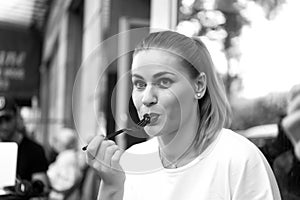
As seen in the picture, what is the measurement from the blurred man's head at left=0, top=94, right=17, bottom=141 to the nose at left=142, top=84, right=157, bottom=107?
204cm

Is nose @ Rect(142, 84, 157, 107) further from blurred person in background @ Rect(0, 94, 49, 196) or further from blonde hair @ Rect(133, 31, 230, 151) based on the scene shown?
blurred person in background @ Rect(0, 94, 49, 196)

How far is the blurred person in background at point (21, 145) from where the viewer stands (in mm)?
2957

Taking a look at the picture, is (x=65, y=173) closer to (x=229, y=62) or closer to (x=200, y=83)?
(x=229, y=62)

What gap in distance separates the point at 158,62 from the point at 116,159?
0.75ft

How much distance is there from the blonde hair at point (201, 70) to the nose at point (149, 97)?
97mm

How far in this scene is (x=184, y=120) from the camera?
1150 millimetres

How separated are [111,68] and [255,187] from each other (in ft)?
1.43

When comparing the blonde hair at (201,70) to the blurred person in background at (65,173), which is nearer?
the blonde hair at (201,70)

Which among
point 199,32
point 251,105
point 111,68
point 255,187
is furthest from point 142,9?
point 255,187

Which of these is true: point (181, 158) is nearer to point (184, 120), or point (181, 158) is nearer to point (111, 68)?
point (184, 120)

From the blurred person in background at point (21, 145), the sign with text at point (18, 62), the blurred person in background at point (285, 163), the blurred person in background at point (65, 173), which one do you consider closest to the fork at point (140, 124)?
the blurred person in background at point (285, 163)

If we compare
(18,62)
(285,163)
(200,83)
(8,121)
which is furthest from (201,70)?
(18,62)

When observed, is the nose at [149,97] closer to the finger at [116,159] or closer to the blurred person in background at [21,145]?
the finger at [116,159]

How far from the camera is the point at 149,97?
1.07 meters
